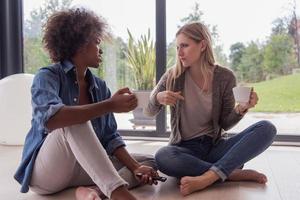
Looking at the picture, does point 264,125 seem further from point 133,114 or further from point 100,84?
point 133,114

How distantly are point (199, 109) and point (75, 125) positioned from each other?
0.80 m

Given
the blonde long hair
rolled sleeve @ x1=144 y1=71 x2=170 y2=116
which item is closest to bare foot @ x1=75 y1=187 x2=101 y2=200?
rolled sleeve @ x1=144 y1=71 x2=170 y2=116

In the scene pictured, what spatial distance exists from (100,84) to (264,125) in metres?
0.85

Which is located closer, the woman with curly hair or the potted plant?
A: the woman with curly hair

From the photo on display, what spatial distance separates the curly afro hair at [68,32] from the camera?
166 centimetres

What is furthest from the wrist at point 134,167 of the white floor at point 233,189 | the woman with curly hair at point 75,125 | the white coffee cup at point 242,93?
the white coffee cup at point 242,93

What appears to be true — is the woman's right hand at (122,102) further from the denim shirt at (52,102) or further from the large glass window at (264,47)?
the large glass window at (264,47)

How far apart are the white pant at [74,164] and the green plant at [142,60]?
1.64 metres

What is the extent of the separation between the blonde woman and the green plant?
1356mm

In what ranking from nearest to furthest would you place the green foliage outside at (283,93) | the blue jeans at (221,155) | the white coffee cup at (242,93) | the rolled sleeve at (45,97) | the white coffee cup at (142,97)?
the rolled sleeve at (45,97)
the white coffee cup at (142,97)
the white coffee cup at (242,93)
the blue jeans at (221,155)
the green foliage outside at (283,93)

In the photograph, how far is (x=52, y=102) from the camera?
1362 mm

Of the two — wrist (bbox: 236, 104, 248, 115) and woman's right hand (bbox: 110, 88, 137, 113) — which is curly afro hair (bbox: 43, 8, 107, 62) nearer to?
woman's right hand (bbox: 110, 88, 137, 113)

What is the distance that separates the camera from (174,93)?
181cm

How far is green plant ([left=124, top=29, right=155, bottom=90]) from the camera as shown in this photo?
337 cm
